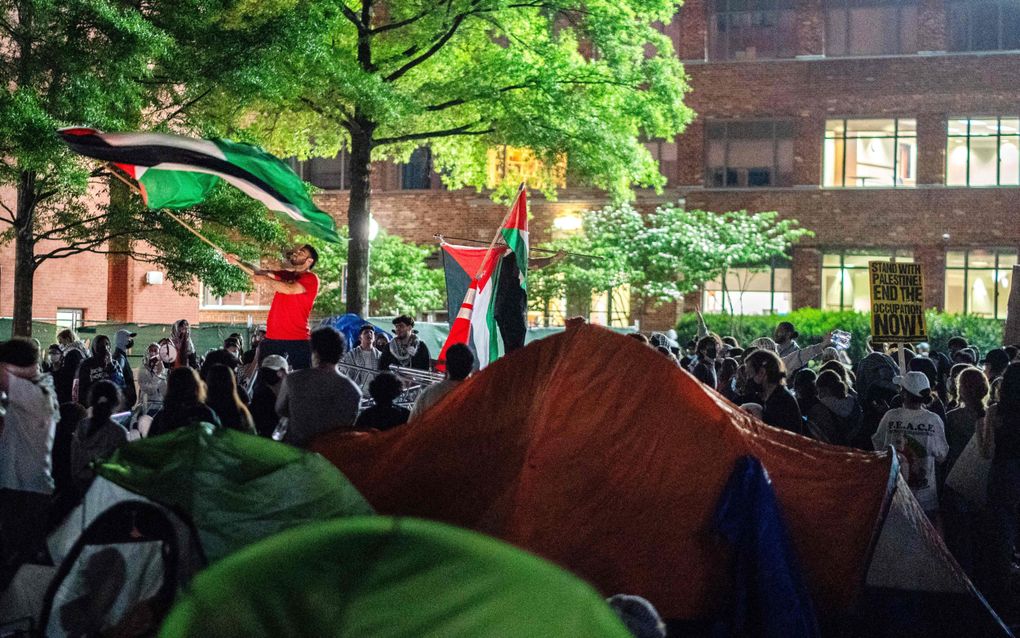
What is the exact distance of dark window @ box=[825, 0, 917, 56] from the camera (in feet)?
131

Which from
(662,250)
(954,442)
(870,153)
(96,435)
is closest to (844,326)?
(662,250)

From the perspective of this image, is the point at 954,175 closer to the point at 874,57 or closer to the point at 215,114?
the point at 874,57

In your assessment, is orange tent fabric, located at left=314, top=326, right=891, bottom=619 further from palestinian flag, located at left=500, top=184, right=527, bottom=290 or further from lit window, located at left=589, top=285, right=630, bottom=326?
lit window, located at left=589, top=285, right=630, bottom=326

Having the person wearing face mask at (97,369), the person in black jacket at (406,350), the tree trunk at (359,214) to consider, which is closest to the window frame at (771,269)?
the tree trunk at (359,214)

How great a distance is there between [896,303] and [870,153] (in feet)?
84.1

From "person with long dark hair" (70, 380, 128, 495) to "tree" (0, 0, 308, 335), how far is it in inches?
313

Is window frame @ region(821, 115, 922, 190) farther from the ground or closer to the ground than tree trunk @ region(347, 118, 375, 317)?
farther from the ground

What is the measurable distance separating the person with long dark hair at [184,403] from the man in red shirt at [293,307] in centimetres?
346

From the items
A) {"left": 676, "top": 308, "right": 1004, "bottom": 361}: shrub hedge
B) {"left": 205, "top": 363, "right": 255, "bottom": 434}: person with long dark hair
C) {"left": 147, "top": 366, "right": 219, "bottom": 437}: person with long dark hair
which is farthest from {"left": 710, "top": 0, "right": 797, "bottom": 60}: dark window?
{"left": 147, "top": 366, "right": 219, "bottom": 437}: person with long dark hair

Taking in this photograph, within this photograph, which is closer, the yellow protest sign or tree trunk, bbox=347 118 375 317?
the yellow protest sign

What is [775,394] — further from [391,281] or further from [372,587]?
[391,281]

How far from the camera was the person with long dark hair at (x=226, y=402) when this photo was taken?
8.49 metres

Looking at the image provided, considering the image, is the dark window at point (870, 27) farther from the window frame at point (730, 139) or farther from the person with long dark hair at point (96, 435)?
the person with long dark hair at point (96, 435)

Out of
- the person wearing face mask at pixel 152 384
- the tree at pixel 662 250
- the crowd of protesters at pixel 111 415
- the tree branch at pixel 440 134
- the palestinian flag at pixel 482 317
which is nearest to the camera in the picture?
the crowd of protesters at pixel 111 415
